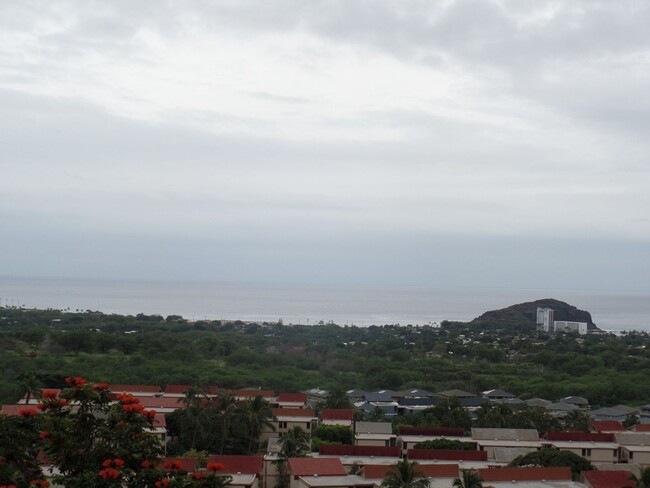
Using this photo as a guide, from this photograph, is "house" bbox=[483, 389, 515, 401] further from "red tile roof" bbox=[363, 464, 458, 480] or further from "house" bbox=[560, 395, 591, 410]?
"red tile roof" bbox=[363, 464, 458, 480]

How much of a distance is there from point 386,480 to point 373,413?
54.7 feet

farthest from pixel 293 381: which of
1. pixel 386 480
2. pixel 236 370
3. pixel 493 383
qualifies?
pixel 386 480

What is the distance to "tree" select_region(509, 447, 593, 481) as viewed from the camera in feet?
81.9

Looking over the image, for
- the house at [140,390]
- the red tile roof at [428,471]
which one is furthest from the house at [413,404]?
the red tile roof at [428,471]

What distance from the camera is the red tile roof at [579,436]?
95.3 ft

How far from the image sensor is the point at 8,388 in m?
34.7

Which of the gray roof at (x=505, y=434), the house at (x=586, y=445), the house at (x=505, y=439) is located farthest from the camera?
the gray roof at (x=505, y=434)

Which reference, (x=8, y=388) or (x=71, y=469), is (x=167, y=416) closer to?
(x=8, y=388)

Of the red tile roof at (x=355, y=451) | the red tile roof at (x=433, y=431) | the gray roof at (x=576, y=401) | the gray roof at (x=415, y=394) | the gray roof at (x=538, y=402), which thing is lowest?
the red tile roof at (x=355, y=451)

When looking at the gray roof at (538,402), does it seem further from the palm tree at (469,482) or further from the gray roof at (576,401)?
the palm tree at (469,482)

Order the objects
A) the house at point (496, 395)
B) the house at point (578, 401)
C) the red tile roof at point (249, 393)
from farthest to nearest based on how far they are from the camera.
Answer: the house at point (496, 395) → the house at point (578, 401) → the red tile roof at point (249, 393)

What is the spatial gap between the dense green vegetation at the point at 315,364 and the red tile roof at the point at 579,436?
1480cm

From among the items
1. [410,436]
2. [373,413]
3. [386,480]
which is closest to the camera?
[386,480]

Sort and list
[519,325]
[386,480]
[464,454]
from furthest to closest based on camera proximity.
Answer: [519,325] → [464,454] → [386,480]
